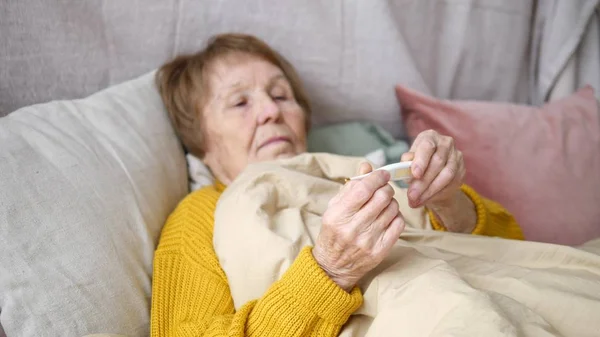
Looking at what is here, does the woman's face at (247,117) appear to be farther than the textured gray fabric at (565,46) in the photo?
No

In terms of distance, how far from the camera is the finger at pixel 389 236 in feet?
2.52

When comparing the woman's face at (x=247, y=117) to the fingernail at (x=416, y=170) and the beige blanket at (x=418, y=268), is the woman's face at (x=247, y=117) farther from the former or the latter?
the fingernail at (x=416, y=170)

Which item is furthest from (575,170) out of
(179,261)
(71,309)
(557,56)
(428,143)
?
(71,309)

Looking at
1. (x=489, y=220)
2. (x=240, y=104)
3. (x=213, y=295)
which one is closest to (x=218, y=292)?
(x=213, y=295)

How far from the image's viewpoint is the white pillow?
0.83m

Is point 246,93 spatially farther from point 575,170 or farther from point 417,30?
point 575,170

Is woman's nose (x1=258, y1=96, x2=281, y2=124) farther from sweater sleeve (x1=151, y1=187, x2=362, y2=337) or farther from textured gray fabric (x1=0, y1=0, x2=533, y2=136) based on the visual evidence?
textured gray fabric (x1=0, y1=0, x2=533, y2=136)

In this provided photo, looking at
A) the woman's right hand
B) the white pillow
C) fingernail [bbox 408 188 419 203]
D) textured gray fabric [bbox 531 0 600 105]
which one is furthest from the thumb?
textured gray fabric [bbox 531 0 600 105]

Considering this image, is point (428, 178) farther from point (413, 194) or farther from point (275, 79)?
point (275, 79)

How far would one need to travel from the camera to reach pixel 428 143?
2.88 ft

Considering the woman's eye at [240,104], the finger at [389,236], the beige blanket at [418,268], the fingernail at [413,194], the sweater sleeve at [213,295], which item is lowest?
the sweater sleeve at [213,295]

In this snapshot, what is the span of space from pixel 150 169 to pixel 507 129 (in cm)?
91

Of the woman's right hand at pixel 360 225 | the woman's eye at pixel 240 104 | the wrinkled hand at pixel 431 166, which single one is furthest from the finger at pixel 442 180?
the woman's eye at pixel 240 104

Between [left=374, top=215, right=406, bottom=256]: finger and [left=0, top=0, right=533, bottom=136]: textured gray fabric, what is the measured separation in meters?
0.81
